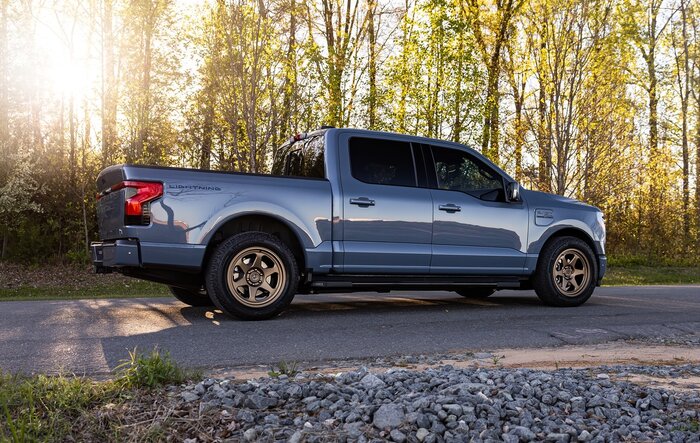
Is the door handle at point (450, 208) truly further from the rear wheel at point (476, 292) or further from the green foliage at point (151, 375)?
the green foliage at point (151, 375)

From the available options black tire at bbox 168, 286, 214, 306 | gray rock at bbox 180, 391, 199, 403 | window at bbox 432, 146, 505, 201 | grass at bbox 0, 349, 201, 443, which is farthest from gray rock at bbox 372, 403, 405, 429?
black tire at bbox 168, 286, 214, 306

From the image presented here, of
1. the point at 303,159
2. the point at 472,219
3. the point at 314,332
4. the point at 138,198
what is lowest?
the point at 314,332

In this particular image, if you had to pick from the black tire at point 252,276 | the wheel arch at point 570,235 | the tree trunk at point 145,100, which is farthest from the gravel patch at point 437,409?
the tree trunk at point 145,100

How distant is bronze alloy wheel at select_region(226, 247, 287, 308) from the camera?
6.67m

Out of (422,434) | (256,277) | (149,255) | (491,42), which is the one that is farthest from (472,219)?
(491,42)

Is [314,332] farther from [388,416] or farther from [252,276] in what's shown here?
[388,416]

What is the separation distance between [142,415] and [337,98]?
16.4m

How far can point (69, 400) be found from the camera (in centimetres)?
332

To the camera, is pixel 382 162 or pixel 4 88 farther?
pixel 4 88

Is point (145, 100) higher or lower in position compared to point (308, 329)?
higher

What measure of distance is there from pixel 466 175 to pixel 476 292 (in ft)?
7.84

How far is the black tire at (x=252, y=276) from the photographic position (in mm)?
6555

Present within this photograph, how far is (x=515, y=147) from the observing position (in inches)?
790

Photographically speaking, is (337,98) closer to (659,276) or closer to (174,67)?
(174,67)
